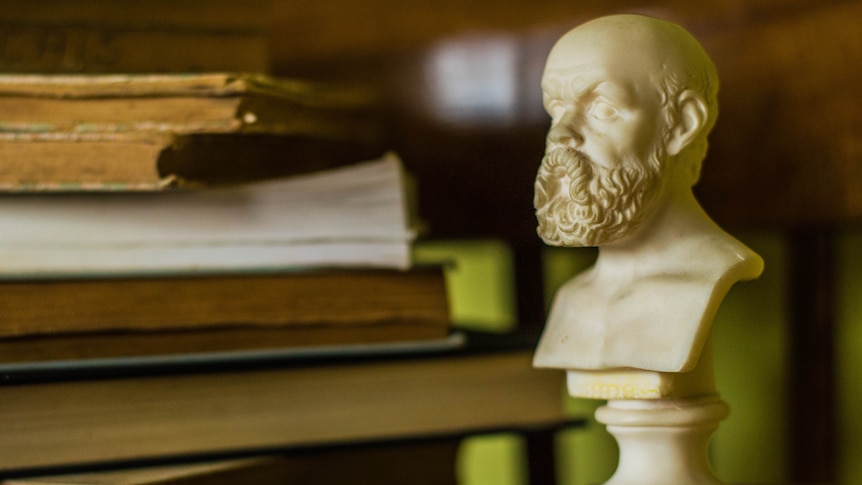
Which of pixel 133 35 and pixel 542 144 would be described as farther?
pixel 542 144

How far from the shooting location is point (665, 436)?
0.67 metres

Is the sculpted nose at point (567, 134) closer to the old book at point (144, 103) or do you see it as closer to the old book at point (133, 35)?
the old book at point (144, 103)

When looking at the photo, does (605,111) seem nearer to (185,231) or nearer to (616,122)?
(616,122)

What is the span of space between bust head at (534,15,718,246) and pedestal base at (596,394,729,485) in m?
0.12

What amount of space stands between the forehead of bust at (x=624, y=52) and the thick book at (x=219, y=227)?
217 mm

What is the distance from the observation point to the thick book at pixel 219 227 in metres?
0.80

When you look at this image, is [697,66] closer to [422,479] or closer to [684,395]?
[684,395]

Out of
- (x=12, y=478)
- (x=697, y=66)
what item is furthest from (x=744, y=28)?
(x=12, y=478)

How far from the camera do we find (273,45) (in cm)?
125

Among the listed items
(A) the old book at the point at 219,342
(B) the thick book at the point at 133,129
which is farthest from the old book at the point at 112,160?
(A) the old book at the point at 219,342

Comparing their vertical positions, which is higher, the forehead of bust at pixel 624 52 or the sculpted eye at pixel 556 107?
the forehead of bust at pixel 624 52

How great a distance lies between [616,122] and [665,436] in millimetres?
208

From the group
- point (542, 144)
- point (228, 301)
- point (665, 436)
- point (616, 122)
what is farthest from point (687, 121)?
point (542, 144)

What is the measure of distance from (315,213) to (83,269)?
0.18m
